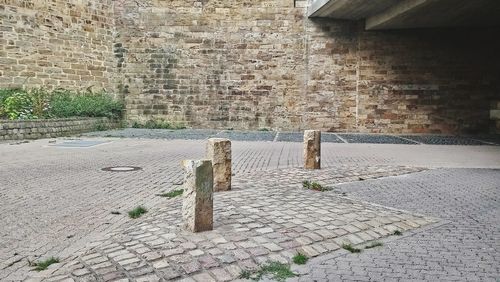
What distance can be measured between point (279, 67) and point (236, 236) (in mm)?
13268

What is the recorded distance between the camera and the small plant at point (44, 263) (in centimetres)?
310

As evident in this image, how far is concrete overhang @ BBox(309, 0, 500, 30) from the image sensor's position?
12297 millimetres

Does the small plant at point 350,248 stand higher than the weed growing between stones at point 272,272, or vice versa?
the weed growing between stones at point 272,272

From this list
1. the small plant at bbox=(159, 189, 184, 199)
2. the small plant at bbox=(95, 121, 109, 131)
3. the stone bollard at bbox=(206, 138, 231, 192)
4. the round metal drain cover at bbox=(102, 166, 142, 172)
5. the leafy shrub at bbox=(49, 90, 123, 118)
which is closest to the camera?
the small plant at bbox=(159, 189, 184, 199)

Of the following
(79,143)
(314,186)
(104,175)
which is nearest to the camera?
(314,186)

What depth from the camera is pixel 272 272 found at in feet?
10.3

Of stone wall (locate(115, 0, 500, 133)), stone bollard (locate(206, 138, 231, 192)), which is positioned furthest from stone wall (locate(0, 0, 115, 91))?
stone bollard (locate(206, 138, 231, 192))

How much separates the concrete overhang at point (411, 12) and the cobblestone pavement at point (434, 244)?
7.24 metres

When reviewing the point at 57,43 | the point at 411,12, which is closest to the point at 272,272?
the point at 411,12

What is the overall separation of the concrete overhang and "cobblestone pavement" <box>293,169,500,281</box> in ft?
23.8

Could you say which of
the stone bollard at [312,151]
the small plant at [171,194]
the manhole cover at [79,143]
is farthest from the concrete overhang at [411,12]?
the small plant at [171,194]

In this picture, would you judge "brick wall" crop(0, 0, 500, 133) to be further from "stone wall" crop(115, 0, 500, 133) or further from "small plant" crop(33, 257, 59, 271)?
"small plant" crop(33, 257, 59, 271)

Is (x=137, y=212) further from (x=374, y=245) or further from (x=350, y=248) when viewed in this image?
(x=374, y=245)

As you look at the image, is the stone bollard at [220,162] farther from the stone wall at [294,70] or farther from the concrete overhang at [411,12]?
the stone wall at [294,70]
